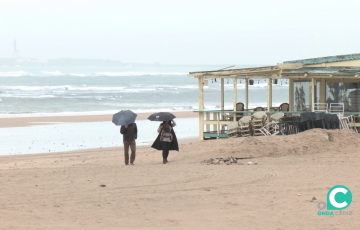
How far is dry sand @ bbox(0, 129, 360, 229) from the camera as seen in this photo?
7.21m

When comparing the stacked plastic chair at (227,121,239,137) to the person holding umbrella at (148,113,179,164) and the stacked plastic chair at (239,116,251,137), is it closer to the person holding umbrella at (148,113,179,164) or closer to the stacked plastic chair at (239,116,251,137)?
the stacked plastic chair at (239,116,251,137)

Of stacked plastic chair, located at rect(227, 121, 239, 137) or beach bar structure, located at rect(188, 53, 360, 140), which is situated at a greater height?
beach bar structure, located at rect(188, 53, 360, 140)

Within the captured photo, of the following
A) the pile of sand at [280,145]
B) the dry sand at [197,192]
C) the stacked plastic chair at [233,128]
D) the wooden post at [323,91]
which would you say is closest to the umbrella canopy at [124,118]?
the dry sand at [197,192]

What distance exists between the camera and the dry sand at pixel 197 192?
7.21m

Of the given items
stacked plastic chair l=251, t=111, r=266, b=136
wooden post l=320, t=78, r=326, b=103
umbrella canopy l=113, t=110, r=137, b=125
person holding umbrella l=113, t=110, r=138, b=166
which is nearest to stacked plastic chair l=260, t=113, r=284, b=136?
stacked plastic chair l=251, t=111, r=266, b=136

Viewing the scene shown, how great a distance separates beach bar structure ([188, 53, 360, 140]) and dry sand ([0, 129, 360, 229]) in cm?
364

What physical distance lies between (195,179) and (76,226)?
149 inches

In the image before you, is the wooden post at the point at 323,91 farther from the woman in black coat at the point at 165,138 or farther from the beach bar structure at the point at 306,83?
the woman in black coat at the point at 165,138

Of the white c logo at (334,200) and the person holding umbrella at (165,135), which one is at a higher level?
the person holding umbrella at (165,135)

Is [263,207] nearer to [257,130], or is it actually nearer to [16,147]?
[257,130]

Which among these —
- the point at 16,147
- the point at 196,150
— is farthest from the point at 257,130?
the point at 16,147

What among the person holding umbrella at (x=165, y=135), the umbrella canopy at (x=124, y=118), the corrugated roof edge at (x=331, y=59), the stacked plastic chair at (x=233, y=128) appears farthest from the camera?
the corrugated roof edge at (x=331, y=59)

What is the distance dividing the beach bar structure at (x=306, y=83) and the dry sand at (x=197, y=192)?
3.64 m

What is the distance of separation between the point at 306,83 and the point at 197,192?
11000 millimetres
